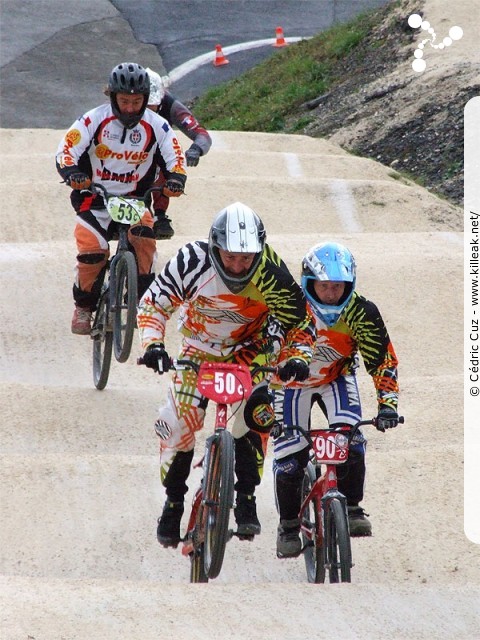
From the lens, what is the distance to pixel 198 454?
8.88m

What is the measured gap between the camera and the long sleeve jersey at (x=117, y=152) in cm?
941

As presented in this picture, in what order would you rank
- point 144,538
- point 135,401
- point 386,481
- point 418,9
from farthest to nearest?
1. point 418,9
2. point 135,401
3. point 386,481
4. point 144,538

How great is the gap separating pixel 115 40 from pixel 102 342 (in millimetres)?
21240

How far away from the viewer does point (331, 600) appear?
A: 6.00 m

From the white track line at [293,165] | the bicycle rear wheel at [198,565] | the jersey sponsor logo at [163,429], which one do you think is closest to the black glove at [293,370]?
the jersey sponsor logo at [163,429]

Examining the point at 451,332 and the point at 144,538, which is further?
the point at 451,332

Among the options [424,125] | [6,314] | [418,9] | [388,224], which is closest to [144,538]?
[6,314]

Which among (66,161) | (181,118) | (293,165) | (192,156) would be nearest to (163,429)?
(66,161)

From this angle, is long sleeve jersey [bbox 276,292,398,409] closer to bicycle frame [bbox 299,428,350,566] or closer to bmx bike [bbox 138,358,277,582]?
bicycle frame [bbox 299,428,350,566]

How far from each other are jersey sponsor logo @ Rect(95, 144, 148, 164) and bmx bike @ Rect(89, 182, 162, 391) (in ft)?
0.87

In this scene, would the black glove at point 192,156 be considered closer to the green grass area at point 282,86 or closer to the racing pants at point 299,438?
the racing pants at point 299,438

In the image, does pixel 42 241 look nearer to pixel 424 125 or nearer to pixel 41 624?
pixel 424 125

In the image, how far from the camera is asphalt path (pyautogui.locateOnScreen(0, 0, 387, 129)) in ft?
88.5

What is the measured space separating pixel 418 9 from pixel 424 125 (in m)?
4.61
